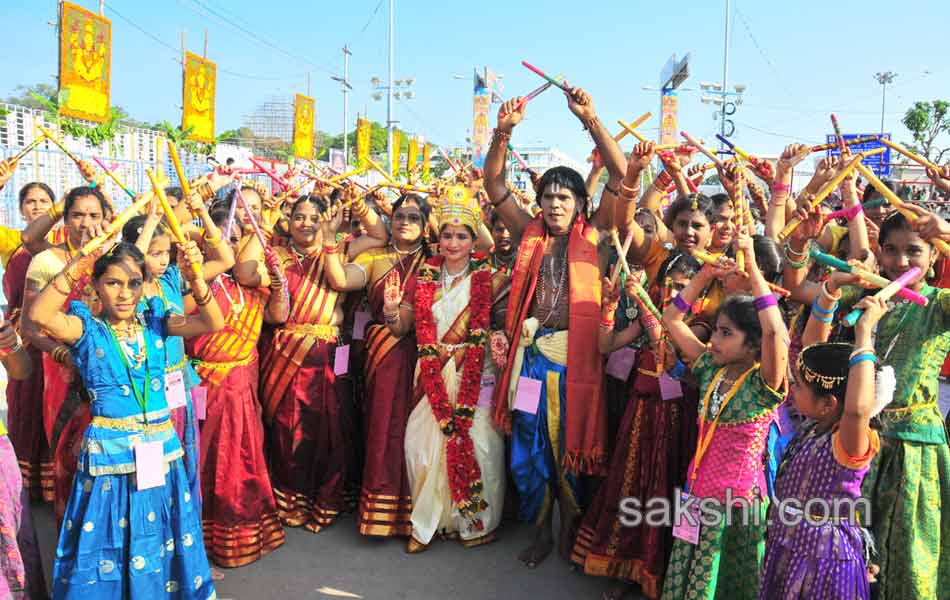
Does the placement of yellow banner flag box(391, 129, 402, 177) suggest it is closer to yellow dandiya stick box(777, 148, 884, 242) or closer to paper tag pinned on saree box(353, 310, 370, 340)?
paper tag pinned on saree box(353, 310, 370, 340)

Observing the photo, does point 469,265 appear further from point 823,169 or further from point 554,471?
point 823,169

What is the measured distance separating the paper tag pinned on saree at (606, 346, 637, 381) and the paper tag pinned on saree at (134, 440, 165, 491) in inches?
81.3

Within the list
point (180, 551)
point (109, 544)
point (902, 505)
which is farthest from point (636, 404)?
point (109, 544)

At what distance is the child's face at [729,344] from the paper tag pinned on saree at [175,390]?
234 centimetres

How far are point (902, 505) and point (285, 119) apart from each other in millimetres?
44098

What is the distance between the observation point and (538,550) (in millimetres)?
3734

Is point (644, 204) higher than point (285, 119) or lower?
lower

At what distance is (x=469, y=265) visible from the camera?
3.94 metres

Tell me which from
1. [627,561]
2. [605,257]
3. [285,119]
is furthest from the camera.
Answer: [285,119]

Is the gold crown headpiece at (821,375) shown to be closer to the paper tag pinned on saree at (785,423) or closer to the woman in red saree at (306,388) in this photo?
the paper tag pinned on saree at (785,423)

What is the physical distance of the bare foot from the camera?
370cm

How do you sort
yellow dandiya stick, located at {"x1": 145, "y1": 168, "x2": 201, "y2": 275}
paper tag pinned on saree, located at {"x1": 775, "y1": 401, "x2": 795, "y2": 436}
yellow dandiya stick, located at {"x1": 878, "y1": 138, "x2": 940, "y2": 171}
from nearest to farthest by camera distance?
yellow dandiya stick, located at {"x1": 145, "y1": 168, "x2": 201, "y2": 275} < yellow dandiya stick, located at {"x1": 878, "y1": 138, "x2": 940, "y2": 171} < paper tag pinned on saree, located at {"x1": 775, "y1": 401, "x2": 795, "y2": 436}

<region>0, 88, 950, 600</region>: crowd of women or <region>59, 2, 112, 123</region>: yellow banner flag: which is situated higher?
<region>59, 2, 112, 123</region>: yellow banner flag

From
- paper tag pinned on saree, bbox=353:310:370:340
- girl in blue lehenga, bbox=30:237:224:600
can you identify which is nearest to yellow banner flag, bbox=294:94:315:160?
paper tag pinned on saree, bbox=353:310:370:340
